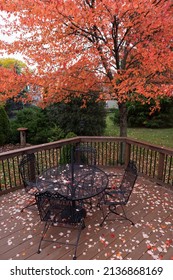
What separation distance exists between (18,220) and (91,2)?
14.0ft

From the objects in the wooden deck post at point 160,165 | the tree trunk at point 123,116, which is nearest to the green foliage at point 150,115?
the tree trunk at point 123,116

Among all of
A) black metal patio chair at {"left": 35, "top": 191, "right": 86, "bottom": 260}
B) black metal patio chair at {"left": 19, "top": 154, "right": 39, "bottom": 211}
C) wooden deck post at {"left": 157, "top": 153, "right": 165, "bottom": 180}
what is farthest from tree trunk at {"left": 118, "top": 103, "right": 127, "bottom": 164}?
black metal patio chair at {"left": 35, "top": 191, "right": 86, "bottom": 260}

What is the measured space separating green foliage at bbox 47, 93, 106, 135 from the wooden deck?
14.7 ft

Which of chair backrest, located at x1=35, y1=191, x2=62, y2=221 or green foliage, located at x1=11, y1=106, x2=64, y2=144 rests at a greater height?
green foliage, located at x1=11, y1=106, x2=64, y2=144

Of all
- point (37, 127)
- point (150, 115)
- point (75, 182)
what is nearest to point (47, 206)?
point (75, 182)

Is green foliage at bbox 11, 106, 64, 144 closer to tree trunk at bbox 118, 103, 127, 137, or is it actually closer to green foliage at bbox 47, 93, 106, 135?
green foliage at bbox 47, 93, 106, 135

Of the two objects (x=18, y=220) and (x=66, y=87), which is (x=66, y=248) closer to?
(x=18, y=220)

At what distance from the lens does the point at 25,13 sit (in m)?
3.66

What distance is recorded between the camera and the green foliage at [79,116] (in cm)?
731

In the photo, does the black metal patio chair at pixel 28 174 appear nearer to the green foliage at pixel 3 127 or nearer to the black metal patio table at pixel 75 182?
the black metal patio table at pixel 75 182

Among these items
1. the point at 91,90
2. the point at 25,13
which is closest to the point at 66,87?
the point at 91,90

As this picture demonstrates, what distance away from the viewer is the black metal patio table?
101 inches

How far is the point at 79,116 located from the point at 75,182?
4.70 m
